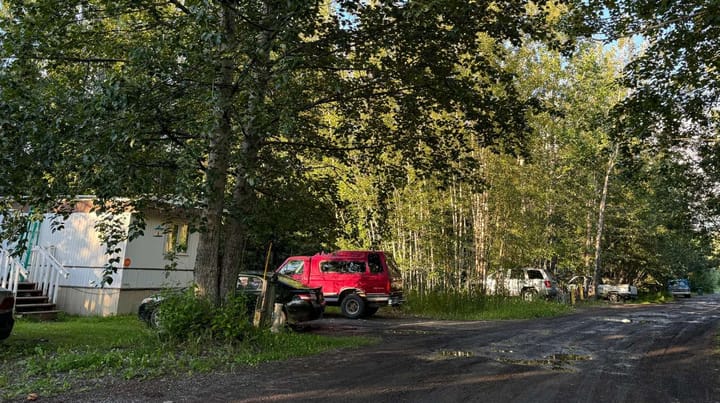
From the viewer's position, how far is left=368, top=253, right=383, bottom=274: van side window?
15.2 m

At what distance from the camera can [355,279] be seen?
15133 millimetres

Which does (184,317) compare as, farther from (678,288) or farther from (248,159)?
(678,288)

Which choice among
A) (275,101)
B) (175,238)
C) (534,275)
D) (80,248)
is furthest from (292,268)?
(534,275)

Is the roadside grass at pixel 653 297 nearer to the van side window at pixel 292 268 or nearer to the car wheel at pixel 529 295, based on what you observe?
the car wheel at pixel 529 295

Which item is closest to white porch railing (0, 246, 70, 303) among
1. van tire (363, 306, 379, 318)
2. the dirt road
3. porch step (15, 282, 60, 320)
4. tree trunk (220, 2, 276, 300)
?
porch step (15, 282, 60, 320)

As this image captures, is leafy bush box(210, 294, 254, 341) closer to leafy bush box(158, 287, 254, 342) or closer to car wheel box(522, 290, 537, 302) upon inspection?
leafy bush box(158, 287, 254, 342)

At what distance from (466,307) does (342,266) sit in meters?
4.18

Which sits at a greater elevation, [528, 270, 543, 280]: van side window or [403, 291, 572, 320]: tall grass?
[528, 270, 543, 280]: van side window

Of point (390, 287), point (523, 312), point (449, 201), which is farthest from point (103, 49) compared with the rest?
point (523, 312)

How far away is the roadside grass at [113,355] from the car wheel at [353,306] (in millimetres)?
5140

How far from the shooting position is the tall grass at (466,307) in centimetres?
1602

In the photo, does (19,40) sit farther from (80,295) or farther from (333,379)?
(80,295)

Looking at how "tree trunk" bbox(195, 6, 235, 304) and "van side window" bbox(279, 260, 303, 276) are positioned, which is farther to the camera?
"van side window" bbox(279, 260, 303, 276)

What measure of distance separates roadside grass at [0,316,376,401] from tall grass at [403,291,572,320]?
6.88 meters
